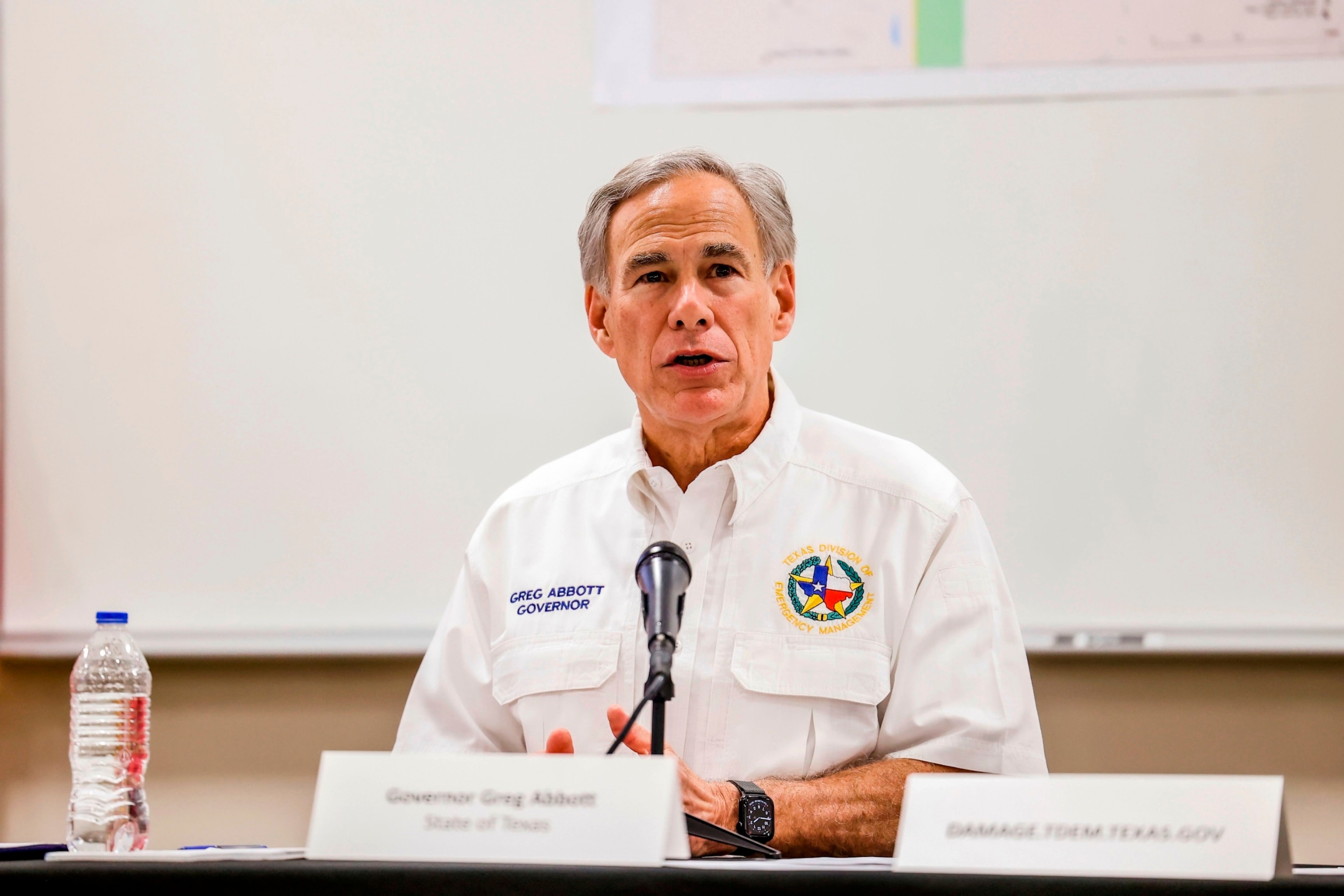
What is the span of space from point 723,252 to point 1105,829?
115cm

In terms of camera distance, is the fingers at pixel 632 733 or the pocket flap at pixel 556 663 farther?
the pocket flap at pixel 556 663

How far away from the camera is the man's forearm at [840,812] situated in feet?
4.81

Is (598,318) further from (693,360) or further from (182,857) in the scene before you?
(182,857)

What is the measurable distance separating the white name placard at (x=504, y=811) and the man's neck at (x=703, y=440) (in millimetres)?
959

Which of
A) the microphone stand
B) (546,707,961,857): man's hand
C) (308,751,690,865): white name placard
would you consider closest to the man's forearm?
(546,707,961,857): man's hand

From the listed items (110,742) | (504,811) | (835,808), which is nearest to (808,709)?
(835,808)

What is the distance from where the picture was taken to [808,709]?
1642 millimetres

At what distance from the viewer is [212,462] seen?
2.28 m

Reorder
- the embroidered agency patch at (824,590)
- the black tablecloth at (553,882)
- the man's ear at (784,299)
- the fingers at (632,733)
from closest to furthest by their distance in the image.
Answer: the black tablecloth at (553,882) < the fingers at (632,733) < the embroidered agency patch at (824,590) < the man's ear at (784,299)

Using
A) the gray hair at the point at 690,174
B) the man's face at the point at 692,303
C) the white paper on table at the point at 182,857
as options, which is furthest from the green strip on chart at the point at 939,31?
the white paper on table at the point at 182,857

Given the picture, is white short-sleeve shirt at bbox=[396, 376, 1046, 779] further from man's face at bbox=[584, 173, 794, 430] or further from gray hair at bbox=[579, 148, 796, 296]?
gray hair at bbox=[579, 148, 796, 296]

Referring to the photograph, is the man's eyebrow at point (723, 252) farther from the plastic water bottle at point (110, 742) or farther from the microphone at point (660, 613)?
the plastic water bottle at point (110, 742)

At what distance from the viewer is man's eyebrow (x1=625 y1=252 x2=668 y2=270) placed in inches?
70.9

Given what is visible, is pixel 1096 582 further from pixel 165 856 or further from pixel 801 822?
pixel 165 856
